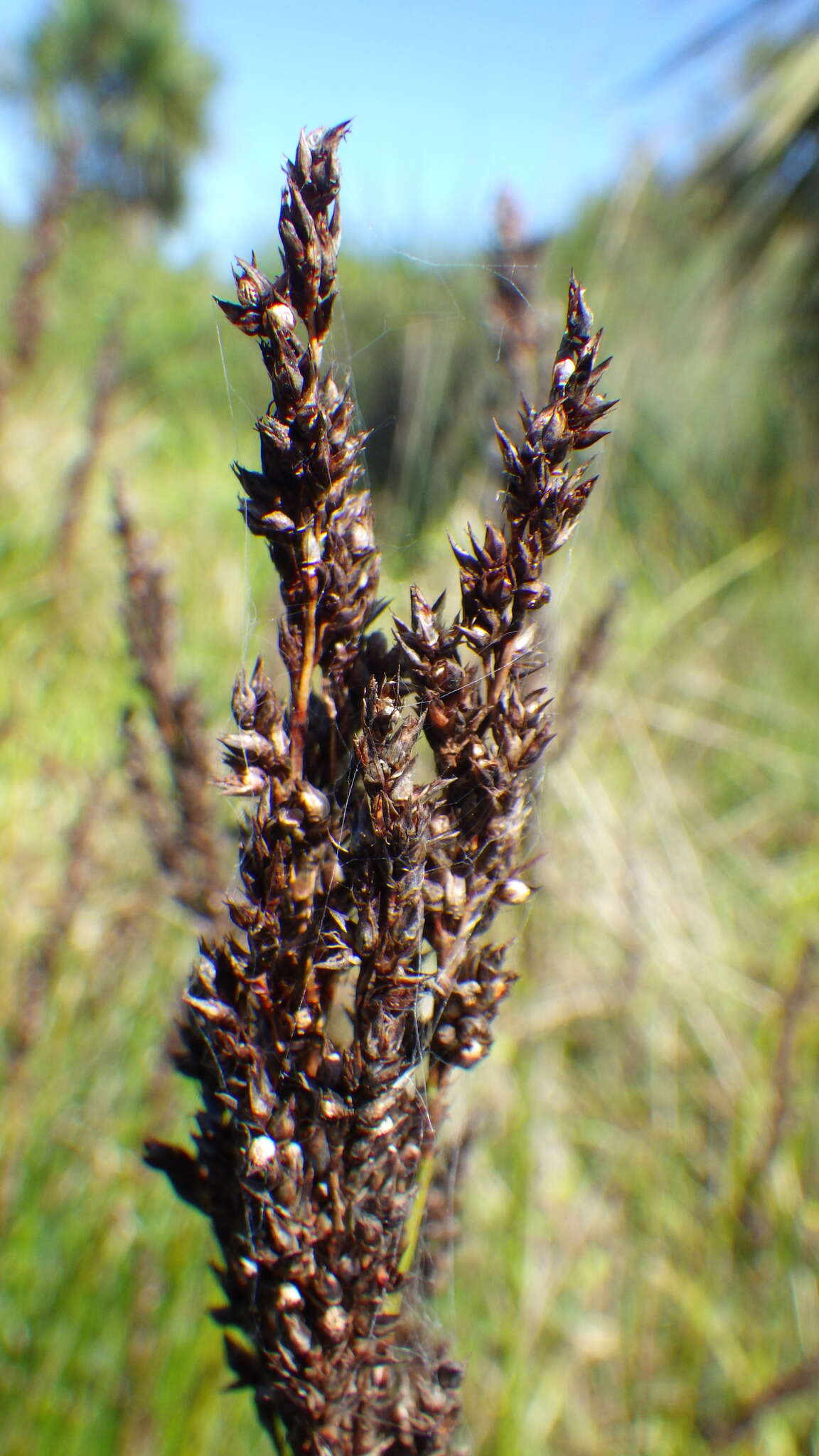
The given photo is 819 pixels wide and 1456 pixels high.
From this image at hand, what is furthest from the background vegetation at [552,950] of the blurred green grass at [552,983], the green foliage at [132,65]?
the green foliage at [132,65]

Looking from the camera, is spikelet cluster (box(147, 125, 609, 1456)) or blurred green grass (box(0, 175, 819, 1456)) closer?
spikelet cluster (box(147, 125, 609, 1456))

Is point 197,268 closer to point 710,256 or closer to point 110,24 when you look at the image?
point 710,256

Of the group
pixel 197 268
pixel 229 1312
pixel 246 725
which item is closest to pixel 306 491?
pixel 246 725

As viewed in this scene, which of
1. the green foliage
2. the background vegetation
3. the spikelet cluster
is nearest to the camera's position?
the spikelet cluster

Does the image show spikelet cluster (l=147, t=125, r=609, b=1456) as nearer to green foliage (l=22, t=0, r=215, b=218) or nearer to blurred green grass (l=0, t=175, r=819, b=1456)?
blurred green grass (l=0, t=175, r=819, b=1456)

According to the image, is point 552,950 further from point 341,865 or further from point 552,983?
point 341,865

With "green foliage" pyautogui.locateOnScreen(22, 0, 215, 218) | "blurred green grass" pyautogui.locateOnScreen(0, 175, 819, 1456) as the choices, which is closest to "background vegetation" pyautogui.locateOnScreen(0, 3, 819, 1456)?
"blurred green grass" pyautogui.locateOnScreen(0, 175, 819, 1456)

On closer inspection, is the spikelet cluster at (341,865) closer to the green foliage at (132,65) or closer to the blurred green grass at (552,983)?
the blurred green grass at (552,983)
